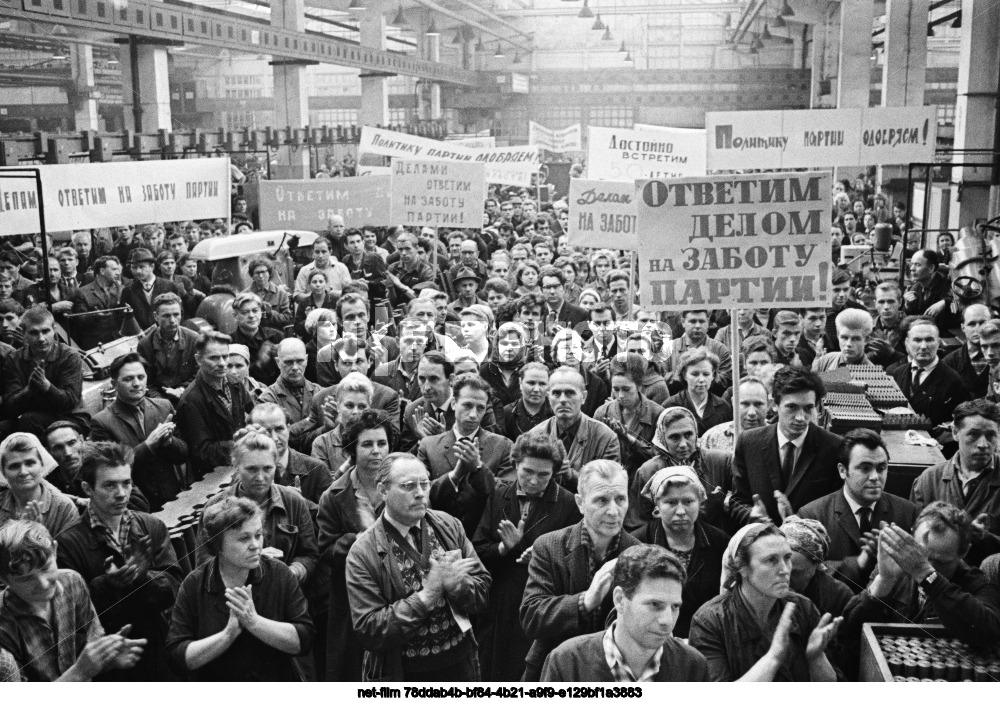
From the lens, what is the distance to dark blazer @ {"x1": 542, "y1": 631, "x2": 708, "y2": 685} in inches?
115

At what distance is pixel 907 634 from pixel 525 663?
3.82 feet

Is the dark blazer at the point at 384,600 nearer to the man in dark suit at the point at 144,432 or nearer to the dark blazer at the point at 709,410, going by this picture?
the man in dark suit at the point at 144,432

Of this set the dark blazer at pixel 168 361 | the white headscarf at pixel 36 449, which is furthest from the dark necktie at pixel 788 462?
the dark blazer at pixel 168 361

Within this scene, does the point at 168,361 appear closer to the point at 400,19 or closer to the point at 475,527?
the point at 475,527

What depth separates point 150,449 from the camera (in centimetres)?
415

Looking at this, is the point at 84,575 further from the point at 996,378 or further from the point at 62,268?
the point at 62,268

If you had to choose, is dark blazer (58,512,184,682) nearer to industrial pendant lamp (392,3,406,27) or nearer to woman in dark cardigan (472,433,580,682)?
woman in dark cardigan (472,433,580,682)

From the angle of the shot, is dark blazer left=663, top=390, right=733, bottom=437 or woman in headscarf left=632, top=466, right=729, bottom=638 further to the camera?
dark blazer left=663, top=390, right=733, bottom=437

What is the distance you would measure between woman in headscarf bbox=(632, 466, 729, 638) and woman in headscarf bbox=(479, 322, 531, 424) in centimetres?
160

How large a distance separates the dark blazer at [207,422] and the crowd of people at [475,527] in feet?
0.04

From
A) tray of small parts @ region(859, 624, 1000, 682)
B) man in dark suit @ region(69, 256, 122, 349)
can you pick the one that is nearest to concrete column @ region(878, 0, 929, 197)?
man in dark suit @ region(69, 256, 122, 349)

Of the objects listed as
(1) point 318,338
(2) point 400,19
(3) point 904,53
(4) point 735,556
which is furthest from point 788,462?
(2) point 400,19

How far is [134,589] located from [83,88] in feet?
52.6

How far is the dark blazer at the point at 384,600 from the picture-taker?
323cm
